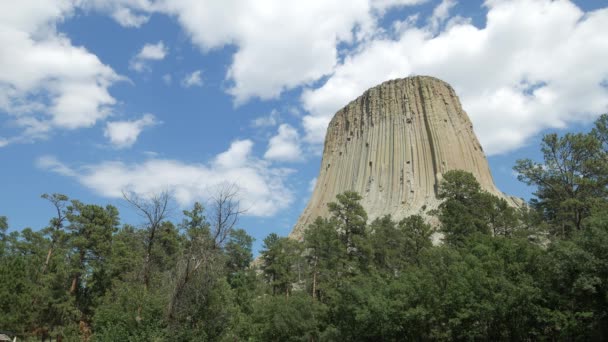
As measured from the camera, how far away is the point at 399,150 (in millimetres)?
76875

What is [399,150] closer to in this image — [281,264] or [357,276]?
[281,264]

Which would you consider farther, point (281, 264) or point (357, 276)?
point (281, 264)

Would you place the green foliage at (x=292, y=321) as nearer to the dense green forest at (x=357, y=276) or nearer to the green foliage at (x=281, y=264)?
the dense green forest at (x=357, y=276)

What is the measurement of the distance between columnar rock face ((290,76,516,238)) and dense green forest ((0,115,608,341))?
28400 millimetres

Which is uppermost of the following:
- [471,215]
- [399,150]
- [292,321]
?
[399,150]

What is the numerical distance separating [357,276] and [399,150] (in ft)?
156

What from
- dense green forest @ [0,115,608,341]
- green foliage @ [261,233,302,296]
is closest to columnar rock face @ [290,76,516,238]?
green foliage @ [261,233,302,296]

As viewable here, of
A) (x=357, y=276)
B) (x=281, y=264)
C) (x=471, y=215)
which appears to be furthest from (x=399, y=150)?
(x=357, y=276)

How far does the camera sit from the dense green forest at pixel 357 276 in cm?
2145

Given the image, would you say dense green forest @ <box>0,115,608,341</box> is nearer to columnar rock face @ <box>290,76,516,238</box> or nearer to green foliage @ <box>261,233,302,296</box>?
green foliage @ <box>261,233,302,296</box>

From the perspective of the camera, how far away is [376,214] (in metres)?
69.2

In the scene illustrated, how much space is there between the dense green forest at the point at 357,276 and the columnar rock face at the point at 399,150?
1118 inches

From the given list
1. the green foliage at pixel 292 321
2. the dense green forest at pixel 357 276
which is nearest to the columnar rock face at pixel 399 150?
the dense green forest at pixel 357 276

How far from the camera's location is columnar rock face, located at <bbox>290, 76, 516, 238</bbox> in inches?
2837
